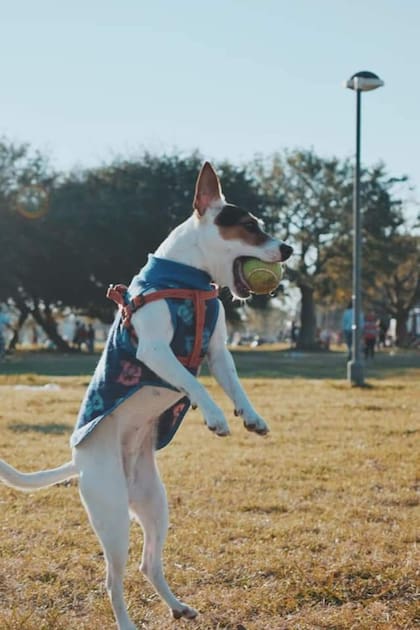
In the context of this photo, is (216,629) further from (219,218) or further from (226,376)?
(219,218)

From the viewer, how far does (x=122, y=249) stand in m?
44.2

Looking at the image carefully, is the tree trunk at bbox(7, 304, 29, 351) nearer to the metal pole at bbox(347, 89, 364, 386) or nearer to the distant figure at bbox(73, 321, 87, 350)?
the distant figure at bbox(73, 321, 87, 350)

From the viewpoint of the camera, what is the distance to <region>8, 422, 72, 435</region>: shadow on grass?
1212 cm

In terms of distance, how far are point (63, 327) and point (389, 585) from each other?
7585 cm

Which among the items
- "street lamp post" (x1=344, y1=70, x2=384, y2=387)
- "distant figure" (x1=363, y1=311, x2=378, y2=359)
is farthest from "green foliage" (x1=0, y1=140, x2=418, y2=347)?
"street lamp post" (x1=344, y1=70, x2=384, y2=387)

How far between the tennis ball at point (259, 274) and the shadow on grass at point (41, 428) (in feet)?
26.0

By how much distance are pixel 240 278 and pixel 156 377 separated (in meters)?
0.65

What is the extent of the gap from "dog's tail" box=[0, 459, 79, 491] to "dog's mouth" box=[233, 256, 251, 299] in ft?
4.13

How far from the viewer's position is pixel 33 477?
15.7 feet

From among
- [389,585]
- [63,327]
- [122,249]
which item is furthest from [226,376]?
[63,327]

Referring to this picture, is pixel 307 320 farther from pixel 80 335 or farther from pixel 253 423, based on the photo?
pixel 253 423

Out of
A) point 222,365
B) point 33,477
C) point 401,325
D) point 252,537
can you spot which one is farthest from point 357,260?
point 401,325

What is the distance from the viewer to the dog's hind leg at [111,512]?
4.34 metres

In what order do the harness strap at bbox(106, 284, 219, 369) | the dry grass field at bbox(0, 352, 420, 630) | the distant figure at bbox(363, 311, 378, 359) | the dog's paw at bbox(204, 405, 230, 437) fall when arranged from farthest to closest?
the distant figure at bbox(363, 311, 378, 359), the dry grass field at bbox(0, 352, 420, 630), the harness strap at bbox(106, 284, 219, 369), the dog's paw at bbox(204, 405, 230, 437)
